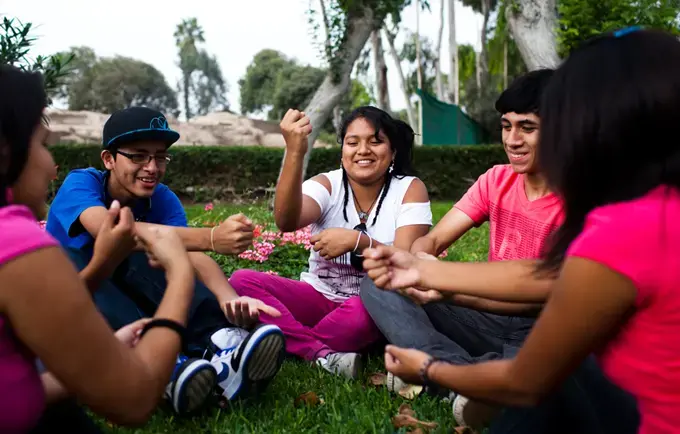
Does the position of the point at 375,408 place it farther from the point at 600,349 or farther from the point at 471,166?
the point at 471,166

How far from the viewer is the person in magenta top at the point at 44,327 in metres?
1.28

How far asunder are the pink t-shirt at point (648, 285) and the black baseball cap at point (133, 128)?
223 cm

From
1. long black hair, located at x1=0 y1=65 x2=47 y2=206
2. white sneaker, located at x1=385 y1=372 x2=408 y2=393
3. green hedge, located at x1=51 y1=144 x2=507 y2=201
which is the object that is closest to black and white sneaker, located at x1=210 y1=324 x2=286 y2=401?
white sneaker, located at x1=385 y1=372 x2=408 y2=393

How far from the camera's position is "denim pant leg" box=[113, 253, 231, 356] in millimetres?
2910

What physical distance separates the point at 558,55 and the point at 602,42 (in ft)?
21.9

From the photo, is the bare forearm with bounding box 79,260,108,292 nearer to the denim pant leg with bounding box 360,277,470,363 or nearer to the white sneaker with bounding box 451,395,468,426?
the denim pant leg with bounding box 360,277,470,363

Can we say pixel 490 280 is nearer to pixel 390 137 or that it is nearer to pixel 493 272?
pixel 493 272

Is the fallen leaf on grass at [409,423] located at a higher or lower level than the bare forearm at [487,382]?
lower

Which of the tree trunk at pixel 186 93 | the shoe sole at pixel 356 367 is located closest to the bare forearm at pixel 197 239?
the shoe sole at pixel 356 367

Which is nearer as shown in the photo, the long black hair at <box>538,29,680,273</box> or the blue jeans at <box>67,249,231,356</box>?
the long black hair at <box>538,29,680,273</box>

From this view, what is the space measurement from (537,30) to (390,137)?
496 centimetres

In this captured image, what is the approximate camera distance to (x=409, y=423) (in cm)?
248

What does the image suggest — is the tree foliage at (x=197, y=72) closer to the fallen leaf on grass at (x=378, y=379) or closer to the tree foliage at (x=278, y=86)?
the tree foliage at (x=278, y=86)

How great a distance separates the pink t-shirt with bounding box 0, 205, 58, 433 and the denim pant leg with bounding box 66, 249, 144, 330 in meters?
1.30
